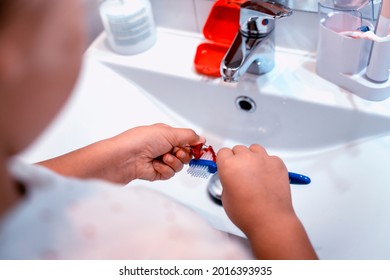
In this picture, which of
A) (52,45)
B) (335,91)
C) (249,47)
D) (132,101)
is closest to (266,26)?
(249,47)

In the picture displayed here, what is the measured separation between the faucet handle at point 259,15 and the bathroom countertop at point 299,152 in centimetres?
9

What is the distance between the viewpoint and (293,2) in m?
0.59

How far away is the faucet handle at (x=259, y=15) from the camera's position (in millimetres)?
517

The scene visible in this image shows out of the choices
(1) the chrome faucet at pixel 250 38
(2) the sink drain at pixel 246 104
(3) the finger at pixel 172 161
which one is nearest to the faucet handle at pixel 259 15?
(1) the chrome faucet at pixel 250 38

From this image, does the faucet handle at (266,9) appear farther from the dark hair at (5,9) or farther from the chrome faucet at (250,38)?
the dark hair at (5,9)

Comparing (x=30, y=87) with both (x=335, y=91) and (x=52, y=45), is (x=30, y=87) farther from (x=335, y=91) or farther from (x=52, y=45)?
(x=335, y=91)

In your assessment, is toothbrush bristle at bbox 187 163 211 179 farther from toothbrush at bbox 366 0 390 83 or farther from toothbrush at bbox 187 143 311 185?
toothbrush at bbox 366 0 390 83

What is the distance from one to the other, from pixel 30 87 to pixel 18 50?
0.02 metres

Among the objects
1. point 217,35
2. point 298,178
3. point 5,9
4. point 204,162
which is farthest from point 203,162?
point 5,9

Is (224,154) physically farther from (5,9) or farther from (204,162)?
(5,9)

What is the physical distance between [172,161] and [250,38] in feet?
0.68

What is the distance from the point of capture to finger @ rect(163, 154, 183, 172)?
0.57 metres

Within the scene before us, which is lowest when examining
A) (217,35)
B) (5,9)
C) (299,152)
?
(299,152)

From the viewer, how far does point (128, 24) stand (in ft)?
2.19
